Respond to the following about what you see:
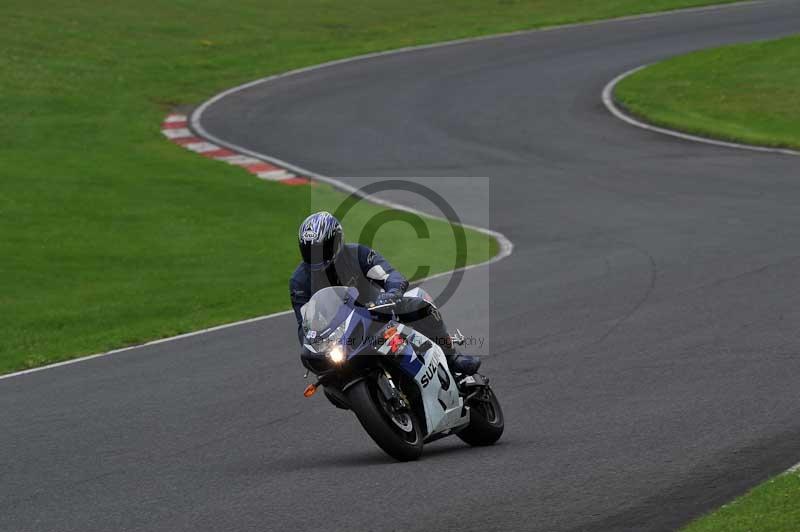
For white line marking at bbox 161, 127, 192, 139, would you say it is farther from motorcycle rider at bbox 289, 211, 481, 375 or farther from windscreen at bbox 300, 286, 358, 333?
windscreen at bbox 300, 286, 358, 333

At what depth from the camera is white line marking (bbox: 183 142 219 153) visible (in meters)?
27.2

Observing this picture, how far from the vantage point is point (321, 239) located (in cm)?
836

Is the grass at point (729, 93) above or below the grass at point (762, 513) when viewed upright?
below

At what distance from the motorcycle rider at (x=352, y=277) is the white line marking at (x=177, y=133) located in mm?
20389

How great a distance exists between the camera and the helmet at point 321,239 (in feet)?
27.5

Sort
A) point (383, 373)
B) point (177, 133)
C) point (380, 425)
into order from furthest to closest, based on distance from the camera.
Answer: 1. point (177, 133)
2. point (383, 373)
3. point (380, 425)

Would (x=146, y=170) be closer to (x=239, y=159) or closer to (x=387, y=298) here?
(x=239, y=159)

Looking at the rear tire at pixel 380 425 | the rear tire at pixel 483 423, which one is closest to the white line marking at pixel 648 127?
the rear tire at pixel 483 423

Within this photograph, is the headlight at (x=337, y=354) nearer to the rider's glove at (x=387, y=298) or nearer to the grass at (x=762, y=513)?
the rider's glove at (x=387, y=298)

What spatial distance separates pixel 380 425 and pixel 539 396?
2.84 meters

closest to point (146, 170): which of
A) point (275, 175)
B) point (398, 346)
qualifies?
point (275, 175)

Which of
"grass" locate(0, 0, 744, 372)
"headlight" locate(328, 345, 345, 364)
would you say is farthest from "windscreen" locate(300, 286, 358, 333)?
"grass" locate(0, 0, 744, 372)

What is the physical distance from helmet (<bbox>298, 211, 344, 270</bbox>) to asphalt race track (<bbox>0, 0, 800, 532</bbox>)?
1.50m

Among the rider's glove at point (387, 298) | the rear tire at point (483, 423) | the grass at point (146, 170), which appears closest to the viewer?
the rider's glove at point (387, 298)
